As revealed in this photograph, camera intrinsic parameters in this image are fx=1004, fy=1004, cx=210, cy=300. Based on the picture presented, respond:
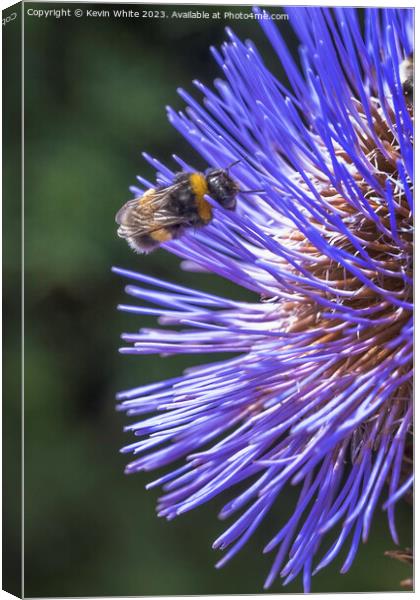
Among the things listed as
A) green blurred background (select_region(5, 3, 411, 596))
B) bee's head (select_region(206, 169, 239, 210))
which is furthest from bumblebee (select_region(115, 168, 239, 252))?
green blurred background (select_region(5, 3, 411, 596))

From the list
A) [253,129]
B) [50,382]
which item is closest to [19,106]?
[253,129]

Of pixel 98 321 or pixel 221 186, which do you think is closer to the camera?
pixel 221 186

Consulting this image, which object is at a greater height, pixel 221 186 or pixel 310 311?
pixel 221 186

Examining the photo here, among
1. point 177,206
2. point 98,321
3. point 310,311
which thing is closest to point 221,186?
point 177,206

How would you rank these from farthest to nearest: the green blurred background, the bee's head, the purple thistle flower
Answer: the green blurred background, the bee's head, the purple thistle flower

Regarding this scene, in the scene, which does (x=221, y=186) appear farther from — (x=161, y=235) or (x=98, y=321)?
(x=98, y=321)

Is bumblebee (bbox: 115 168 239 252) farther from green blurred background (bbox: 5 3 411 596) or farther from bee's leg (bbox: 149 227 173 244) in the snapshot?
green blurred background (bbox: 5 3 411 596)

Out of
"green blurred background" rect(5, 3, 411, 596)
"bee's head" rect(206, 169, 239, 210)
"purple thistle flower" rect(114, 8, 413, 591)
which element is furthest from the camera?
"green blurred background" rect(5, 3, 411, 596)
